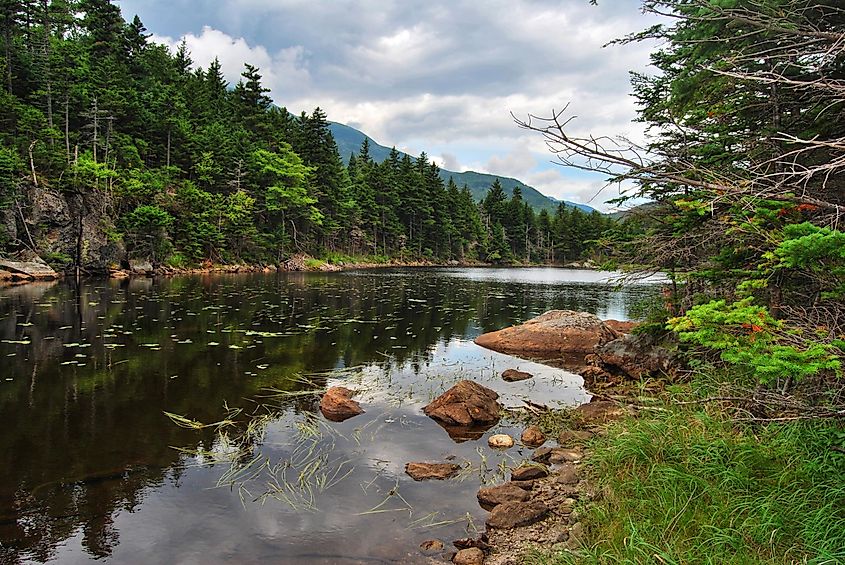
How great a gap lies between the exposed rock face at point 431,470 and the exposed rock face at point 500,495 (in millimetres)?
630

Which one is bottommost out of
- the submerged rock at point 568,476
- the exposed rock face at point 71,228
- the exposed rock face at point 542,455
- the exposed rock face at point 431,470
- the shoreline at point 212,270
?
the exposed rock face at point 431,470

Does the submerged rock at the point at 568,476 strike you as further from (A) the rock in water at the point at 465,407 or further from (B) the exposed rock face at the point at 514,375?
(B) the exposed rock face at the point at 514,375

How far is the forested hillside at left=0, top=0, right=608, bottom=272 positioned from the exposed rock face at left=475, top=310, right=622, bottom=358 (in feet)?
30.5

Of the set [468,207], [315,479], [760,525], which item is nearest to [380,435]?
[315,479]

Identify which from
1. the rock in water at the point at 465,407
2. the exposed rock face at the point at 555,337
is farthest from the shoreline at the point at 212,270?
the rock in water at the point at 465,407

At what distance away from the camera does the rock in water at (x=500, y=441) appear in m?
6.89

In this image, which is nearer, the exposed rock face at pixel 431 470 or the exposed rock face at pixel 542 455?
the exposed rock face at pixel 431 470

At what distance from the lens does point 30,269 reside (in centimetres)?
2711

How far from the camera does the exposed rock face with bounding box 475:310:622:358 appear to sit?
13.6 meters

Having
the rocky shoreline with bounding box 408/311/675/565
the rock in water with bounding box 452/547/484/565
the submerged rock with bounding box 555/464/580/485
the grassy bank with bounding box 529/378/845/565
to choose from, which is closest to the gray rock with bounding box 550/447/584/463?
the rocky shoreline with bounding box 408/311/675/565

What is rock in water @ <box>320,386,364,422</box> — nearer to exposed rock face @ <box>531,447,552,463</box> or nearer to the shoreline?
exposed rock face @ <box>531,447,552,463</box>

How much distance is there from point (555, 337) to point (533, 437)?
722 cm

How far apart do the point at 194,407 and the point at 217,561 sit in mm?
4482

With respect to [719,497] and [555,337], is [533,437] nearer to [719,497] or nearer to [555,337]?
[719,497]
